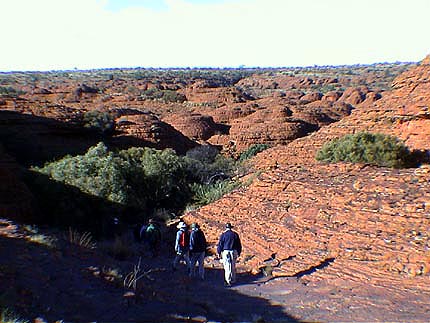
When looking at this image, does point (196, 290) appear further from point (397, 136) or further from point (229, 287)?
point (397, 136)

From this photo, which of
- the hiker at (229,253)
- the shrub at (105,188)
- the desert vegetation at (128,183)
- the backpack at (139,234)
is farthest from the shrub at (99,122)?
the hiker at (229,253)

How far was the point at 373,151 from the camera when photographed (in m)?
15.4

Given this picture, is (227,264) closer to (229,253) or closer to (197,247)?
(229,253)

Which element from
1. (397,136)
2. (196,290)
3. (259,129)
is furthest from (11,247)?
(259,129)

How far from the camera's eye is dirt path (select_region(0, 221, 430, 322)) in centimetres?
634

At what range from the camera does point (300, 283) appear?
9.42 m

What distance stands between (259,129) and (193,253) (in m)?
20.5

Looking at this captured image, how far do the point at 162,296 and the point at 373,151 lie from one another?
9773 millimetres

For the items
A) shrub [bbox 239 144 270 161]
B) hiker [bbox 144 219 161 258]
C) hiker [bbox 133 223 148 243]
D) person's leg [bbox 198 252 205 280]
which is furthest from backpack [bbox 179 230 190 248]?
shrub [bbox 239 144 270 161]

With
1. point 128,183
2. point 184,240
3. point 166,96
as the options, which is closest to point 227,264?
point 184,240

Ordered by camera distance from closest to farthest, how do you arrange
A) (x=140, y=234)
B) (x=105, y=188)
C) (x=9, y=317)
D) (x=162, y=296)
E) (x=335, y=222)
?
(x=9, y=317), (x=162, y=296), (x=335, y=222), (x=140, y=234), (x=105, y=188)

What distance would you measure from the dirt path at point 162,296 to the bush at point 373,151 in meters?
6.71

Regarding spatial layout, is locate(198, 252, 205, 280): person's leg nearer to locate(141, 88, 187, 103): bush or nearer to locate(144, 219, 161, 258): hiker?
locate(144, 219, 161, 258): hiker

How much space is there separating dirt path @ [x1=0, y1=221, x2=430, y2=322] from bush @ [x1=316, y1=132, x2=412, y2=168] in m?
6.71
